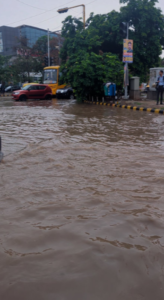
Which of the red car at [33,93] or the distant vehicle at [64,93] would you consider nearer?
the red car at [33,93]

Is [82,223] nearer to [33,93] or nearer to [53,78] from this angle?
[33,93]

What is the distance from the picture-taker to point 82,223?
3.25 metres

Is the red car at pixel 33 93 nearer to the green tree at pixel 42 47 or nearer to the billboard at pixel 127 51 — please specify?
the billboard at pixel 127 51

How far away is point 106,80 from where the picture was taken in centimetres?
1994

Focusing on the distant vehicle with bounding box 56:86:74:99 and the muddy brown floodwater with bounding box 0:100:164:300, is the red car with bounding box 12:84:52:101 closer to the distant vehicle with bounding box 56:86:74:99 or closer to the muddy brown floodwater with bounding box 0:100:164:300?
the distant vehicle with bounding box 56:86:74:99

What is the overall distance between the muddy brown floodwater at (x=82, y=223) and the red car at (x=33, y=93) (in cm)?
1763

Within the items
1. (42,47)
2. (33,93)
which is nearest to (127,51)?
(33,93)

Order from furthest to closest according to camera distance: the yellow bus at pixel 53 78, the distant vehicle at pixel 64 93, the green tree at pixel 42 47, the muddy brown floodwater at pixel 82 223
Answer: the green tree at pixel 42 47 → the yellow bus at pixel 53 78 → the distant vehicle at pixel 64 93 → the muddy brown floodwater at pixel 82 223

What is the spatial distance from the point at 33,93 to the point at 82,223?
21.9 m

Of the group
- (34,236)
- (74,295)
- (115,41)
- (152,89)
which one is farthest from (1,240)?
(115,41)

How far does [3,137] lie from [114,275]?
21.3ft

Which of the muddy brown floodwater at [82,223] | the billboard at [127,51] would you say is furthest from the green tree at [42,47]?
the muddy brown floodwater at [82,223]

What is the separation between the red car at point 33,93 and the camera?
2364 cm

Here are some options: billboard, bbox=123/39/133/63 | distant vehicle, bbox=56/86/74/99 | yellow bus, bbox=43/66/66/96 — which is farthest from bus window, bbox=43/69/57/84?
billboard, bbox=123/39/133/63
